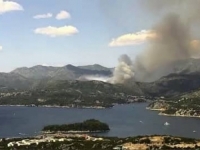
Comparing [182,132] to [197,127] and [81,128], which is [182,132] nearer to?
[197,127]

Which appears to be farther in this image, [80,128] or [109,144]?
[80,128]

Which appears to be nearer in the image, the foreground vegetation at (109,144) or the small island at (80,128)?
the foreground vegetation at (109,144)

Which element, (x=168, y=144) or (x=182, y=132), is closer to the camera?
(x=168, y=144)

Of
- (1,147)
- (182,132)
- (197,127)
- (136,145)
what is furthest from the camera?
(197,127)

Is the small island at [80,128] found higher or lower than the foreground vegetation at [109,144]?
higher

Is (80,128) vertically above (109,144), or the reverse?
(80,128)

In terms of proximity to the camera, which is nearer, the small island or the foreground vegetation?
the foreground vegetation

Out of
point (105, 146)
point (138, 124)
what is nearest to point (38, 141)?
point (105, 146)

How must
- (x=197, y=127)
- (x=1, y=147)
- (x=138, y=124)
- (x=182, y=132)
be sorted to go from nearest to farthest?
(x=1, y=147) < (x=182, y=132) < (x=197, y=127) < (x=138, y=124)

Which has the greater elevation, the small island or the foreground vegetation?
the small island

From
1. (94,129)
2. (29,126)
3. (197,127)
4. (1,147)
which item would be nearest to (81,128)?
(94,129)
